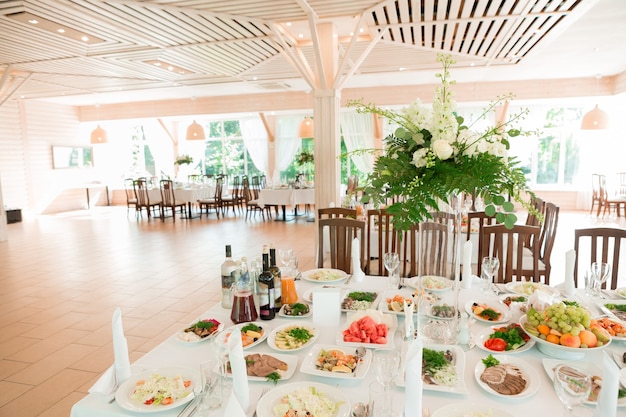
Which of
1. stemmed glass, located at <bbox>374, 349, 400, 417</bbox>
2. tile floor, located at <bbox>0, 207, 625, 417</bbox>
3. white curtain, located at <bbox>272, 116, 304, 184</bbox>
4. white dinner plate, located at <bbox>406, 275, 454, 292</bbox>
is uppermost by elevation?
white curtain, located at <bbox>272, 116, 304, 184</bbox>

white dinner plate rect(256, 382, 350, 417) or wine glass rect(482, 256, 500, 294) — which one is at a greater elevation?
wine glass rect(482, 256, 500, 294)

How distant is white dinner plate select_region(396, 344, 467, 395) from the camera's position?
1272 mm

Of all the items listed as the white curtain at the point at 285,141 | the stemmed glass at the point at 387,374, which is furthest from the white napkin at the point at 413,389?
the white curtain at the point at 285,141

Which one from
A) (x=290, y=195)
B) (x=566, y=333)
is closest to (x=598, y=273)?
(x=566, y=333)

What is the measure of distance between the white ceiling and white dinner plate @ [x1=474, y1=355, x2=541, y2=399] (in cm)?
385

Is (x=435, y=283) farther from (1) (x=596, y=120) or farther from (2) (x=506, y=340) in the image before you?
(1) (x=596, y=120)

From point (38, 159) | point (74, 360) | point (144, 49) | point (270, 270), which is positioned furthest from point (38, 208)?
point (270, 270)

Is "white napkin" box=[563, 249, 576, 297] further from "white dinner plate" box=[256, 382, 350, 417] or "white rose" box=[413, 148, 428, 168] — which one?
"white dinner plate" box=[256, 382, 350, 417]

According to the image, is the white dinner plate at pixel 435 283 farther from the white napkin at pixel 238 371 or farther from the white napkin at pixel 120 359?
the white napkin at pixel 120 359

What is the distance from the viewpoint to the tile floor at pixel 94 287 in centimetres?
297

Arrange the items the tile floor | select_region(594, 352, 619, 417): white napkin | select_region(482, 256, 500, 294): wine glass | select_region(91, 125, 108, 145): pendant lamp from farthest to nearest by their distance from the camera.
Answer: select_region(91, 125, 108, 145): pendant lamp, the tile floor, select_region(482, 256, 500, 294): wine glass, select_region(594, 352, 619, 417): white napkin

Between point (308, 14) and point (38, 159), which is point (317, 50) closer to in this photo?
point (308, 14)

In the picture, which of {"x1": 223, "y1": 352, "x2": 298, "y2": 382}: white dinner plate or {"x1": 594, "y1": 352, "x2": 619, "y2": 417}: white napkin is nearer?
{"x1": 594, "y1": 352, "x2": 619, "y2": 417}: white napkin

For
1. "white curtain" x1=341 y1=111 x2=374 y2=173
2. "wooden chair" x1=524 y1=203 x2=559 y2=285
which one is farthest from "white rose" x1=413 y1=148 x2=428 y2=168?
"white curtain" x1=341 y1=111 x2=374 y2=173
